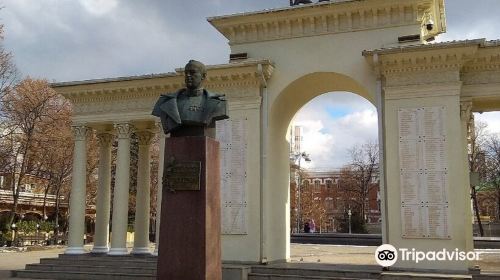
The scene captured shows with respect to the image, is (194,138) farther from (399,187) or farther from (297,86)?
(297,86)

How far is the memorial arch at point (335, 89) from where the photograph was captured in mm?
15445

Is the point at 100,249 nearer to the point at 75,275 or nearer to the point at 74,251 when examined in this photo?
the point at 74,251

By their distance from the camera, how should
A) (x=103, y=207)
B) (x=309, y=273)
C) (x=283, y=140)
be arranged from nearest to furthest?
(x=309, y=273) < (x=283, y=140) < (x=103, y=207)

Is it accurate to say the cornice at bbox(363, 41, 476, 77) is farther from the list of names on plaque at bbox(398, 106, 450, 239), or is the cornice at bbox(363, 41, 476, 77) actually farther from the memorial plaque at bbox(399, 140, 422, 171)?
the memorial plaque at bbox(399, 140, 422, 171)

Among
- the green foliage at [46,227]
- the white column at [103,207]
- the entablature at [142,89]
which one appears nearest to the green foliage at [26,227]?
the green foliage at [46,227]

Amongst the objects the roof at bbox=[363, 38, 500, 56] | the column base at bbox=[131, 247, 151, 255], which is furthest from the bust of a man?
the column base at bbox=[131, 247, 151, 255]

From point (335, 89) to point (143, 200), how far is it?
917cm

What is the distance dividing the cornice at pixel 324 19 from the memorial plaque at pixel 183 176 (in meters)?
10.8

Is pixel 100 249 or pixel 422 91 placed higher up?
pixel 422 91

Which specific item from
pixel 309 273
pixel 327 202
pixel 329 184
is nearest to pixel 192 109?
pixel 309 273

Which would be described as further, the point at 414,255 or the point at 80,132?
the point at 80,132

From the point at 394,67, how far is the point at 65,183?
29914 millimetres

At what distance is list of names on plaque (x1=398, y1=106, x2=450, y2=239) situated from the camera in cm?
1525

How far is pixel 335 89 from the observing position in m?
19.7
